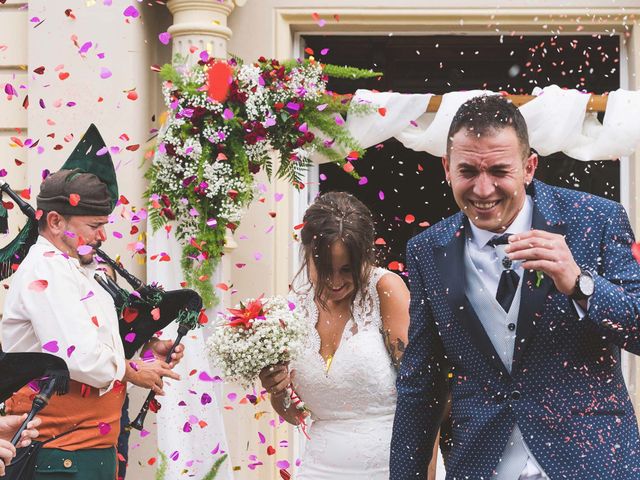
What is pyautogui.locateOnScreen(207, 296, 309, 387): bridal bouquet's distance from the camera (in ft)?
16.3

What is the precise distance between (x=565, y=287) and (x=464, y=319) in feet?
1.60

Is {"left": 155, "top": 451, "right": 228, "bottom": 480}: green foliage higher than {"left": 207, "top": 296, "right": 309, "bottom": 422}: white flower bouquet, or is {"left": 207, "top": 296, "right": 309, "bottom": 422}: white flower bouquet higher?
{"left": 207, "top": 296, "right": 309, "bottom": 422}: white flower bouquet

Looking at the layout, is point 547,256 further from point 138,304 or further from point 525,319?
point 138,304

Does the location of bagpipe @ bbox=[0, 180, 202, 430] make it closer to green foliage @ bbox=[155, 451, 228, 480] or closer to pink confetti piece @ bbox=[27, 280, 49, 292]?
pink confetti piece @ bbox=[27, 280, 49, 292]

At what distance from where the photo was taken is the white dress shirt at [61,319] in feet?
16.6

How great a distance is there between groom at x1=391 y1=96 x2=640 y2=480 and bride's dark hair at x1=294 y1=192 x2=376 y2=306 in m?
1.27

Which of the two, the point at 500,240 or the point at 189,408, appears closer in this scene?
the point at 500,240

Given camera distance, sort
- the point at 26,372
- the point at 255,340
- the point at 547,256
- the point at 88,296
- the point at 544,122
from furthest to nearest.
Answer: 1. the point at 544,122
2. the point at 88,296
3. the point at 255,340
4. the point at 26,372
5. the point at 547,256

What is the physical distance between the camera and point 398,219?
9820 mm

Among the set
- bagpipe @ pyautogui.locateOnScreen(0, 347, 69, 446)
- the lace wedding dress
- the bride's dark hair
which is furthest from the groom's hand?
the lace wedding dress

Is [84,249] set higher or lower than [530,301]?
higher

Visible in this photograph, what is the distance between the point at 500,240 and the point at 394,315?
5.14ft

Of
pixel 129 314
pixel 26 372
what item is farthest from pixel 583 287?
pixel 129 314

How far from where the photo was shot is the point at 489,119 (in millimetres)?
3600
